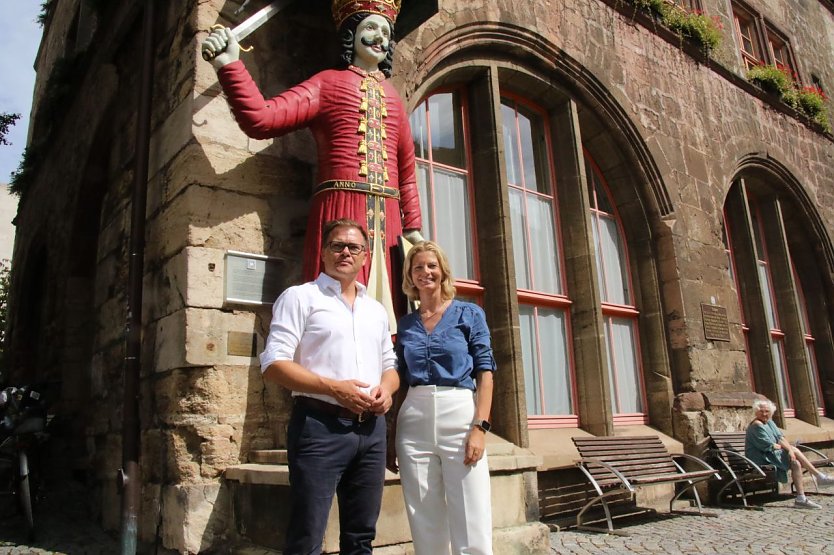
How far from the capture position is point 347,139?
393 cm

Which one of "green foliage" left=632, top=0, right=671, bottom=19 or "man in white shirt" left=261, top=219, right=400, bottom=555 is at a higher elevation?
"green foliage" left=632, top=0, right=671, bottom=19

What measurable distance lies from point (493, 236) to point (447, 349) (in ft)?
10.4

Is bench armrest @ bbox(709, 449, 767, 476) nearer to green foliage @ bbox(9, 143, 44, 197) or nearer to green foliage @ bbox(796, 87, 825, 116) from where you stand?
green foliage @ bbox(796, 87, 825, 116)

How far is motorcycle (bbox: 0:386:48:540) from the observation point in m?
4.81

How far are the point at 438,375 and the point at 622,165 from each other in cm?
540

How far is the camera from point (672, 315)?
7168 mm

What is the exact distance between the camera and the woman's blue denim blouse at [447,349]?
277 cm

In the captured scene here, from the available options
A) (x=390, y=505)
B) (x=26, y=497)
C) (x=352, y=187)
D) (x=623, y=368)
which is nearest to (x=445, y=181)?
(x=352, y=187)

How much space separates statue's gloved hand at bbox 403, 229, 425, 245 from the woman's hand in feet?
5.14

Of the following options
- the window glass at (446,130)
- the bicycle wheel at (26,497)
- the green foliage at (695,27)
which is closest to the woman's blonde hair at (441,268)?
the window glass at (446,130)

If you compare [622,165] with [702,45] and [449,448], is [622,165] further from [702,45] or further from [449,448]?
[449,448]

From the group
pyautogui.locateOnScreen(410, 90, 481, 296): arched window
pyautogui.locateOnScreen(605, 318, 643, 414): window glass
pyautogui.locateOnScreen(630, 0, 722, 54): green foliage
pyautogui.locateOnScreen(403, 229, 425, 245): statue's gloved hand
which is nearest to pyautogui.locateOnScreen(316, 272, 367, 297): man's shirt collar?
pyautogui.locateOnScreen(403, 229, 425, 245): statue's gloved hand

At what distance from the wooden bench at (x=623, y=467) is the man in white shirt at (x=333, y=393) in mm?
2998

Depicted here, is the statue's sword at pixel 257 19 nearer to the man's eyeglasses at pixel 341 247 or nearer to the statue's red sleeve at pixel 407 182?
the statue's red sleeve at pixel 407 182
